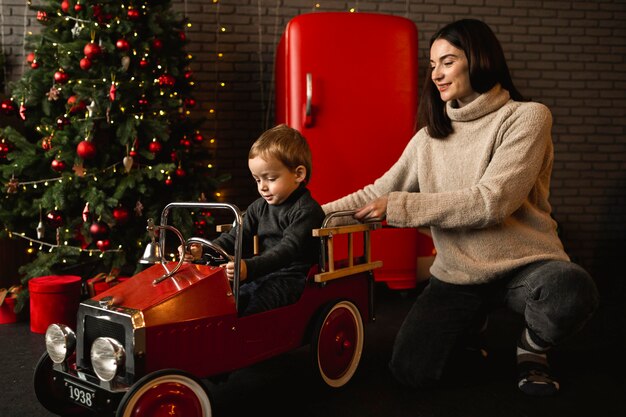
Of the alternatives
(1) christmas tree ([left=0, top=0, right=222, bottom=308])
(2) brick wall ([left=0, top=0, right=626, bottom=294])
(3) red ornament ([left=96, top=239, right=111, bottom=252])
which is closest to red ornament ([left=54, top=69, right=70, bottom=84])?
(1) christmas tree ([left=0, top=0, right=222, bottom=308])

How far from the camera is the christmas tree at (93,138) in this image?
3.01 meters

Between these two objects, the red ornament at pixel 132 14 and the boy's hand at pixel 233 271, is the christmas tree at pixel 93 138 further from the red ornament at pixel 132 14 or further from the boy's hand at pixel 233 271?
the boy's hand at pixel 233 271

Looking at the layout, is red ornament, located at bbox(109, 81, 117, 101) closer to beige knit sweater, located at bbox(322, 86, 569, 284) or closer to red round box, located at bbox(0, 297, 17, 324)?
red round box, located at bbox(0, 297, 17, 324)

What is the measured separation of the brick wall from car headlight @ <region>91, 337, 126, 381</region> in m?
2.74

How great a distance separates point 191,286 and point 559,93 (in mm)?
3946

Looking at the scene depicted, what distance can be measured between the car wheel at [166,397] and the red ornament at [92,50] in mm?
2153

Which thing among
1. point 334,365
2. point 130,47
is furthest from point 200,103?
point 334,365

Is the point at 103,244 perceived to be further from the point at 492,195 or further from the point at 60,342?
the point at 492,195

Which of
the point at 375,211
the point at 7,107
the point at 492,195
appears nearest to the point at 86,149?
the point at 7,107

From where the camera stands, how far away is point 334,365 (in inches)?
79.4

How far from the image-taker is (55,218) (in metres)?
3.04

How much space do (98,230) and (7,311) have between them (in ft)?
2.21

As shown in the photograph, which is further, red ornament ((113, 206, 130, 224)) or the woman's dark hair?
red ornament ((113, 206, 130, 224))

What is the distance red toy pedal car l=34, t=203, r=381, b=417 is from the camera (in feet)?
4.66
